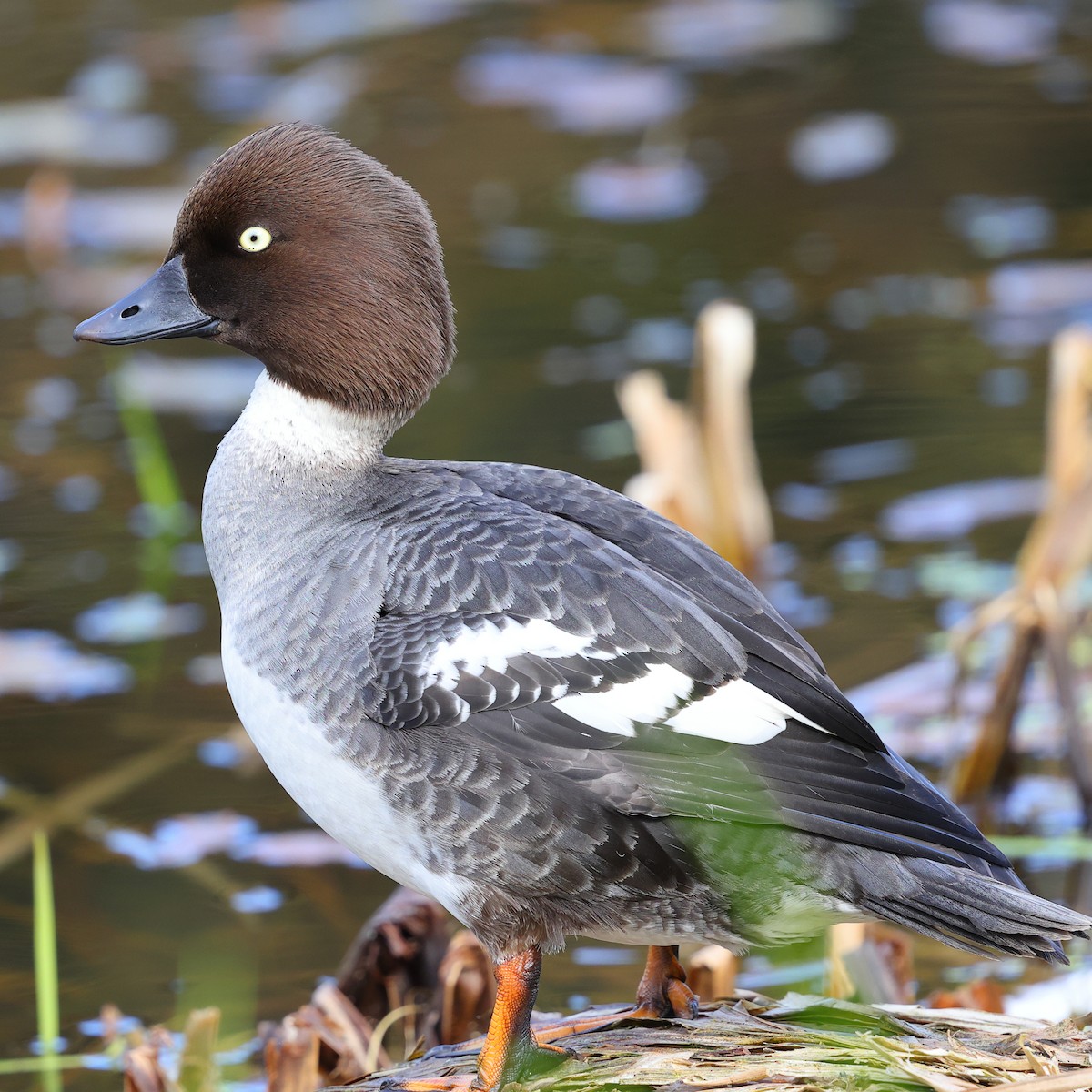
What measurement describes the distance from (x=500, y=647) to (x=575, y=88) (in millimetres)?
8618

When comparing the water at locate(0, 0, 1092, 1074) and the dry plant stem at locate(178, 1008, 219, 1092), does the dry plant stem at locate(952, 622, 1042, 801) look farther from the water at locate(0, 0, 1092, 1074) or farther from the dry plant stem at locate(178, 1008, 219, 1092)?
the dry plant stem at locate(178, 1008, 219, 1092)

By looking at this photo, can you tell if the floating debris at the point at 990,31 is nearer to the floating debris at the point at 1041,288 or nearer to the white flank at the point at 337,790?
the floating debris at the point at 1041,288

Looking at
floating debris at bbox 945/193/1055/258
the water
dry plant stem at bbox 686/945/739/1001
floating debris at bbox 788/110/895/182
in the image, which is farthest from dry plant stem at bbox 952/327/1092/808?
floating debris at bbox 788/110/895/182

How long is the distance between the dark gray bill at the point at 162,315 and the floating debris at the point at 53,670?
91.6 inches

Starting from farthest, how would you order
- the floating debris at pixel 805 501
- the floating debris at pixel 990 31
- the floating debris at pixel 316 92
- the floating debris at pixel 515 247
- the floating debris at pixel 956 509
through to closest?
the floating debris at pixel 990 31 → the floating debris at pixel 316 92 → the floating debris at pixel 515 247 → the floating debris at pixel 805 501 → the floating debris at pixel 956 509

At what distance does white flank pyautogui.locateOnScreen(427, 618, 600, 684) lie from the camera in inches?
120

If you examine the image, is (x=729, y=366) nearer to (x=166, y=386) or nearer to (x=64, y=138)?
(x=166, y=386)

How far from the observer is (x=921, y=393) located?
24.3 feet

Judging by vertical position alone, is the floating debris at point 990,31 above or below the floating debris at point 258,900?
above

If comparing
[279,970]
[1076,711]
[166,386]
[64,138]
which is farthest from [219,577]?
[64,138]

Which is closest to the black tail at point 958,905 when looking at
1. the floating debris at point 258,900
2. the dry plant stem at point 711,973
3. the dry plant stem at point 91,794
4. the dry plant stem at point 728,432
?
the dry plant stem at point 711,973

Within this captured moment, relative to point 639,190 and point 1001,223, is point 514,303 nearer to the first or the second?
point 639,190

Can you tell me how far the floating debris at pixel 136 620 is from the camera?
598 centimetres

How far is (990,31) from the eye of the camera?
12102 mm
